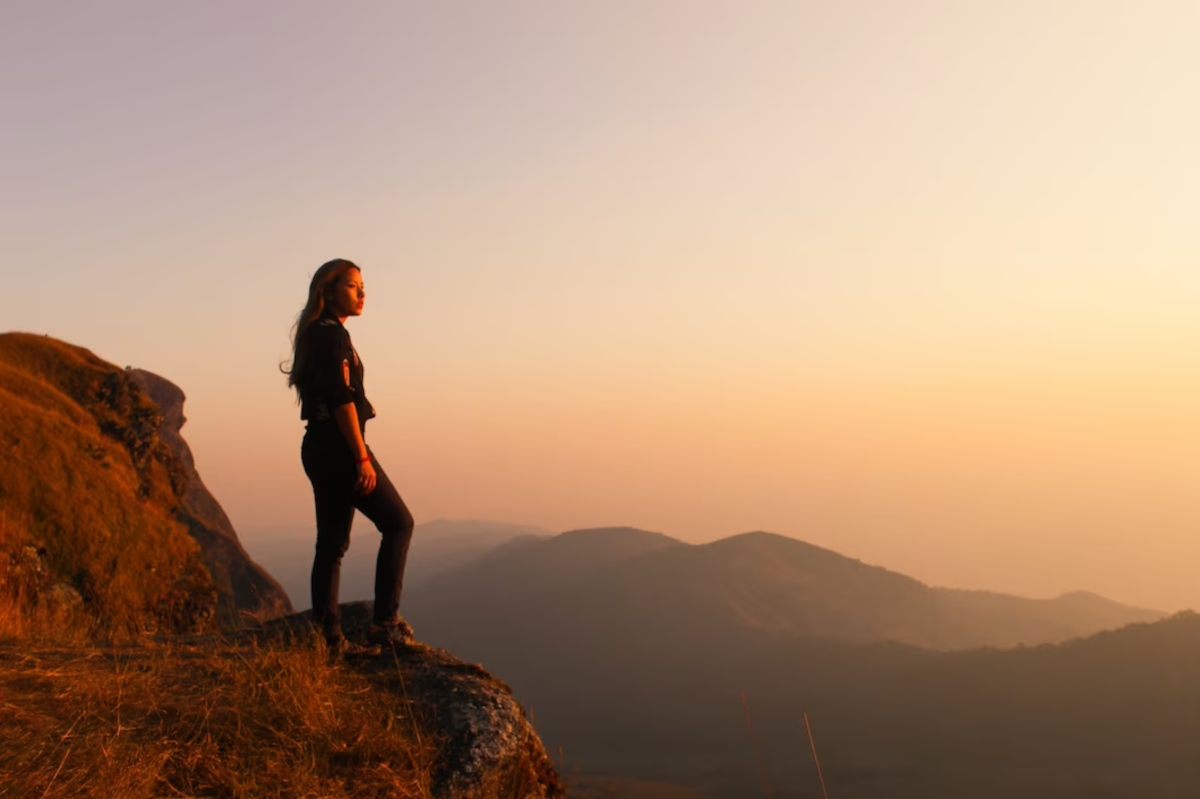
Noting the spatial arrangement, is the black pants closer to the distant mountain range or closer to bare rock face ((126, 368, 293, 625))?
bare rock face ((126, 368, 293, 625))

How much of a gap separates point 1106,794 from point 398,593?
10986cm

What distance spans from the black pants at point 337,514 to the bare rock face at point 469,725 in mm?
356

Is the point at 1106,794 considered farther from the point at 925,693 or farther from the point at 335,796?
the point at 335,796

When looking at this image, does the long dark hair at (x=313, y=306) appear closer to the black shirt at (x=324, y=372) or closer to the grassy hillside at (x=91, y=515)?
the black shirt at (x=324, y=372)

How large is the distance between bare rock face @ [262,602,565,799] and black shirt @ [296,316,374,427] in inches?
61.0

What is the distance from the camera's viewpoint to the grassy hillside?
11906 millimetres

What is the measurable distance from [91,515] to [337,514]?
10559 mm

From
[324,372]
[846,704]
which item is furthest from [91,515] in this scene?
[846,704]

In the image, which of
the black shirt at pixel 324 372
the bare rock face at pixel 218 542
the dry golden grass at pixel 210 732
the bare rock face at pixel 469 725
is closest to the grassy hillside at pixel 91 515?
the dry golden grass at pixel 210 732

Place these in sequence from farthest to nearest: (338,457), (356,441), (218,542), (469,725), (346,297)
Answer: (218,542) < (346,297) < (338,457) < (356,441) < (469,725)

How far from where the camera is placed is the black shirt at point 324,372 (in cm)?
520

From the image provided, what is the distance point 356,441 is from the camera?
5184 millimetres

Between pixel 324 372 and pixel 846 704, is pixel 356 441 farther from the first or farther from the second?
pixel 846 704

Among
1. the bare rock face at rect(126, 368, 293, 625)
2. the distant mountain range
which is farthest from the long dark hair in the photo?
the distant mountain range
